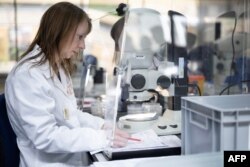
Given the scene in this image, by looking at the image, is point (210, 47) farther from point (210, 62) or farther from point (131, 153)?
point (131, 153)

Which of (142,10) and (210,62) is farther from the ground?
(142,10)

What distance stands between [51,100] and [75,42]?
0.89 feet

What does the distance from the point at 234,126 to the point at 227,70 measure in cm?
163

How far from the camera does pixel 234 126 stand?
931 millimetres

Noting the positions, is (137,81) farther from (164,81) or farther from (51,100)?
(51,100)

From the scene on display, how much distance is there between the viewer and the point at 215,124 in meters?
0.95

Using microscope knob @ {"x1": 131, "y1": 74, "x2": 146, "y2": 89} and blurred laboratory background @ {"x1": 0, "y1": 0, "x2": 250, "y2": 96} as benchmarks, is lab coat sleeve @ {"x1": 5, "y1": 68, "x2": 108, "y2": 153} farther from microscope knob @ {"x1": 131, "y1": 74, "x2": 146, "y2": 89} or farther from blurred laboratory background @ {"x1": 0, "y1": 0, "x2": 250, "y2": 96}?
blurred laboratory background @ {"x1": 0, "y1": 0, "x2": 250, "y2": 96}

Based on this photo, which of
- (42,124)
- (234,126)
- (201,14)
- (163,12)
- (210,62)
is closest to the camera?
(234,126)

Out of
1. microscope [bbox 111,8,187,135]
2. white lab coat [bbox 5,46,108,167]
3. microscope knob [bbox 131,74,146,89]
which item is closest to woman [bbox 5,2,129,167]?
white lab coat [bbox 5,46,108,167]

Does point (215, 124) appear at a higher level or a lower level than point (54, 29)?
lower

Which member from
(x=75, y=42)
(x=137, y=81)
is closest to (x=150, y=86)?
(x=137, y=81)

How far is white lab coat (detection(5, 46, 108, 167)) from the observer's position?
1.18 metres

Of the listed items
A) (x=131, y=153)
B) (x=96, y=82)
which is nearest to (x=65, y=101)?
(x=131, y=153)

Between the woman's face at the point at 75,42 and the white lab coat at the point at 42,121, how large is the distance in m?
0.10
